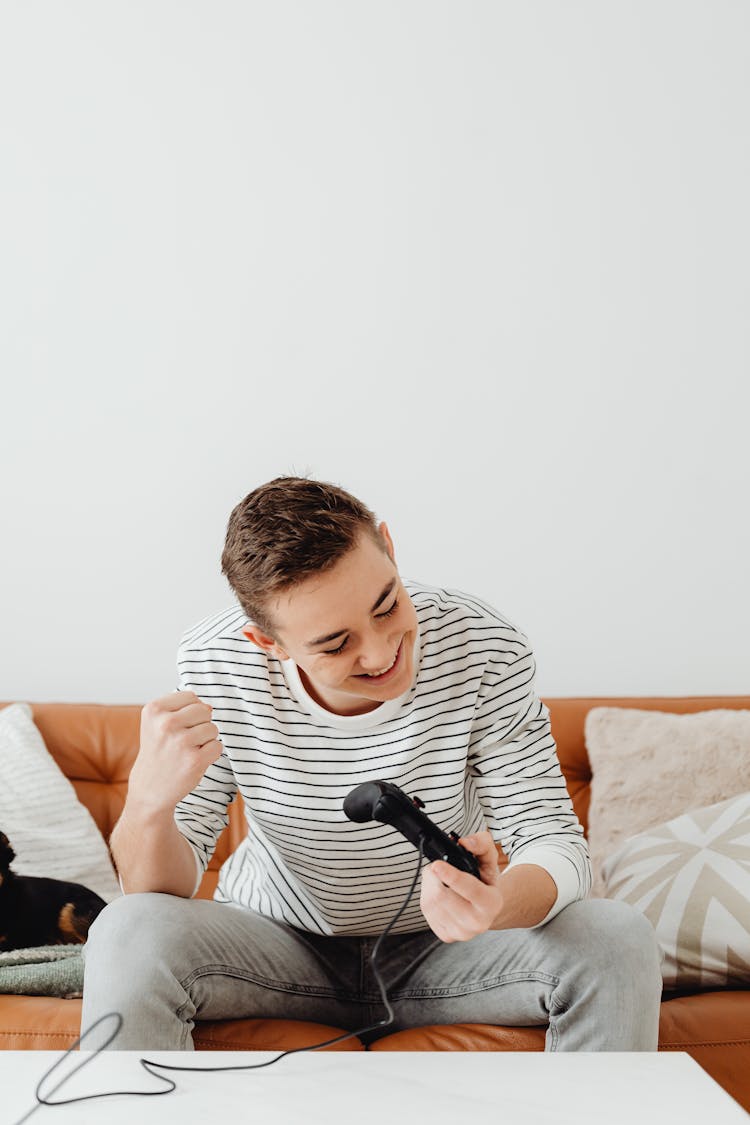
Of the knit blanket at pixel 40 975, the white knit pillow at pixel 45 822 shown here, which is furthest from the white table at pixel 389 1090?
the white knit pillow at pixel 45 822

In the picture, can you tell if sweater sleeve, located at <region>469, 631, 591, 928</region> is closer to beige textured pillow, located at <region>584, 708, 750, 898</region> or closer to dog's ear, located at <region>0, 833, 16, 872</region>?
beige textured pillow, located at <region>584, 708, 750, 898</region>

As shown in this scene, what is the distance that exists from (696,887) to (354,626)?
81 centimetres

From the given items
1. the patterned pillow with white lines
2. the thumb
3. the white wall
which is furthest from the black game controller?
the white wall

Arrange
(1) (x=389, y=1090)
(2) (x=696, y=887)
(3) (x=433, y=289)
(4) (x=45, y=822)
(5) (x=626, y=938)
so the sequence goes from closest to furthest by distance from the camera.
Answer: (1) (x=389, y=1090), (5) (x=626, y=938), (2) (x=696, y=887), (4) (x=45, y=822), (3) (x=433, y=289)

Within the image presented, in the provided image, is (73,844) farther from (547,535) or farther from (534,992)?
(547,535)

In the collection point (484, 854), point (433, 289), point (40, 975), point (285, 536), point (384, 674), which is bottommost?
point (40, 975)

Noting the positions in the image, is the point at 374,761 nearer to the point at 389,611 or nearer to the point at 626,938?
the point at 389,611

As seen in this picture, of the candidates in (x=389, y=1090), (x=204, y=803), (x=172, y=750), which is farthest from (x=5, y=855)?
(x=389, y=1090)

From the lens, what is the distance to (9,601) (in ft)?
7.89

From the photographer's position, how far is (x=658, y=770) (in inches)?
78.4

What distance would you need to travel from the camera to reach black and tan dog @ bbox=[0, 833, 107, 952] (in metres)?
1.73

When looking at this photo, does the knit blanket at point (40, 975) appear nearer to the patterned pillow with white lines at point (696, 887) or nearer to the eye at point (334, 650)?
the eye at point (334, 650)

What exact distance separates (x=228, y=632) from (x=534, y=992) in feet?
2.08

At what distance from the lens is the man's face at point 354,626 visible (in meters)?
1.28
